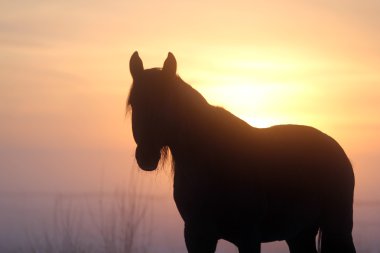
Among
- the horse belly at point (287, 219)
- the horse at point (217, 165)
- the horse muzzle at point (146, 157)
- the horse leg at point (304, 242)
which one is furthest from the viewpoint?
the horse leg at point (304, 242)

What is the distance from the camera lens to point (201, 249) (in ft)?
19.6

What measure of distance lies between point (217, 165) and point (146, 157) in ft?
2.20

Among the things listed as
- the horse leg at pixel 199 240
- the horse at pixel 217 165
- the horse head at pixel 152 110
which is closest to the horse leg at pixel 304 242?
the horse at pixel 217 165

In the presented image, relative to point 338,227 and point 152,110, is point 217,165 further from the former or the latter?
point 338,227

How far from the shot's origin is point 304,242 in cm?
734

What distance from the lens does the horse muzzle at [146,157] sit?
18.5ft

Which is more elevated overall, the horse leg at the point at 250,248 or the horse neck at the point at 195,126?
the horse neck at the point at 195,126

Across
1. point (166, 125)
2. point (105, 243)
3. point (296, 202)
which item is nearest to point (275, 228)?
point (296, 202)

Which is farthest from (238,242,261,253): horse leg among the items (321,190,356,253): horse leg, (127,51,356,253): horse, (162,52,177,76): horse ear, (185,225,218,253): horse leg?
(162,52,177,76): horse ear

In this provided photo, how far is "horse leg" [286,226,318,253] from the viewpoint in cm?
733

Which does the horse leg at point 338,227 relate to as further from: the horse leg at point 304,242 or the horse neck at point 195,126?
the horse neck at point 195,126

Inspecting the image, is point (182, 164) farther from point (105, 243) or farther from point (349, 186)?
point (105, 243)

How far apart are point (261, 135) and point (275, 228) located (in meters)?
0.79

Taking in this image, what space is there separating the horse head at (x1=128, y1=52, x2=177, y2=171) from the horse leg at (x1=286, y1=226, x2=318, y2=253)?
214cm
